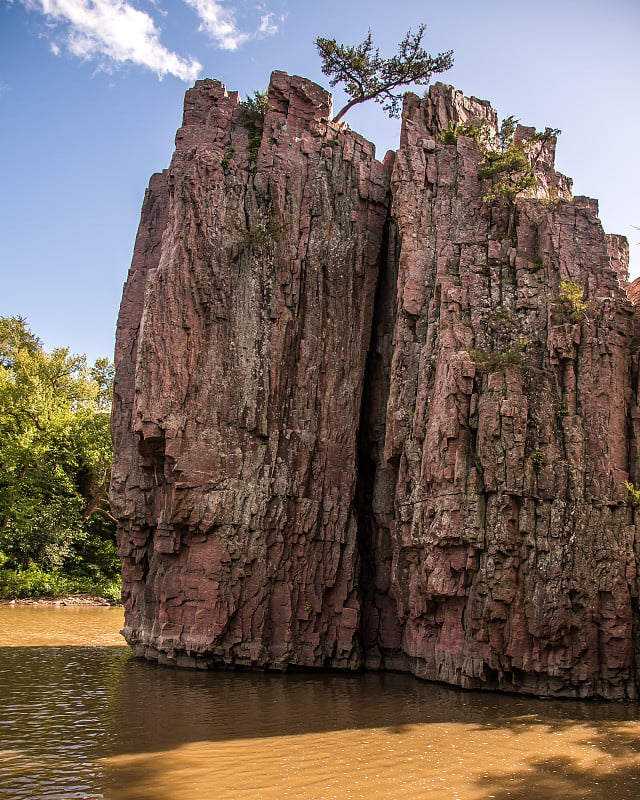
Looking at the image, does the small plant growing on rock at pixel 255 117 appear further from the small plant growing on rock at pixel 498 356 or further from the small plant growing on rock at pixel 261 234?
the small plant growing on rock at pixel 498 356

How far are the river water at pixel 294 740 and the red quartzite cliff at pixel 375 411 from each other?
1.72m

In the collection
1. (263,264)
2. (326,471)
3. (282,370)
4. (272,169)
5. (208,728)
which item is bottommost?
(208,728)

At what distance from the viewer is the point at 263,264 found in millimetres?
20250

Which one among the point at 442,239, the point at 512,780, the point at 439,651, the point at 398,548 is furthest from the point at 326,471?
the point at 512,780

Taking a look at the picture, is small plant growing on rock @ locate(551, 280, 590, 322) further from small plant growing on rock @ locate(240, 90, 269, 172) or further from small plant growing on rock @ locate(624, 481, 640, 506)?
small plant growing on rock @ locate(240, 90, 269, 172)

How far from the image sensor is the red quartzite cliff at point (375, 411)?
1488 centimetres

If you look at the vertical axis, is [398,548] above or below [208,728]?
above

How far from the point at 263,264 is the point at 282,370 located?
3.22 metres

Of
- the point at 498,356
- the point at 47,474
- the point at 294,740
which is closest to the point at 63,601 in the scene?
the point at 47,474

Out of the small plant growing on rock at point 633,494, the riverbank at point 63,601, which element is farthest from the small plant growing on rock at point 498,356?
the riverbank at point 63,601

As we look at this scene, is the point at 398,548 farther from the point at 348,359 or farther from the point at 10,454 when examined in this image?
the point at 10,454

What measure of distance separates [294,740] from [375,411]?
11235 millimetres

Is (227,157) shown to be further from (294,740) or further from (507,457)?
(294,740)

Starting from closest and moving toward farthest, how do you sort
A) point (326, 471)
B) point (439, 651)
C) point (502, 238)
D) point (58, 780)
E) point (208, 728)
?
point (58, 780) → point (208, 728) → point (439, 651) → point (502, 238) → point (326, 471)
